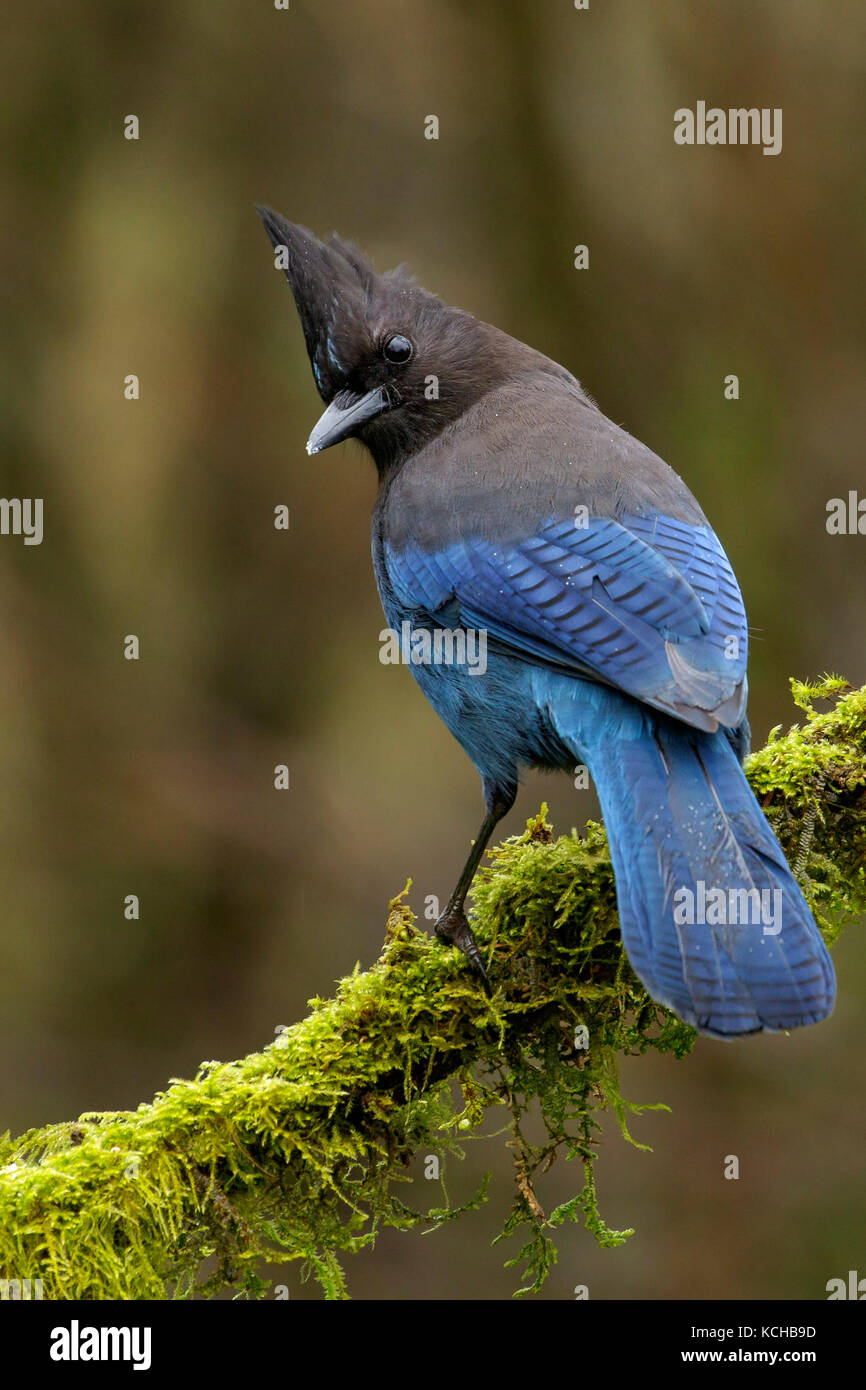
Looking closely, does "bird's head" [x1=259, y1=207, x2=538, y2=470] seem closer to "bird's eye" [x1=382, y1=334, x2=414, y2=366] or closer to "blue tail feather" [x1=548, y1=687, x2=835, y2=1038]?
"bird's eye" [x1=382, y1=334, x2=414, y2=366]

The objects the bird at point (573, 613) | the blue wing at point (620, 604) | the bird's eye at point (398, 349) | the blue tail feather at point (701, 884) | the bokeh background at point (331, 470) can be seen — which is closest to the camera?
the blue tail feather at point (701, 884)

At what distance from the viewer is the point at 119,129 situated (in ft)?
26.2

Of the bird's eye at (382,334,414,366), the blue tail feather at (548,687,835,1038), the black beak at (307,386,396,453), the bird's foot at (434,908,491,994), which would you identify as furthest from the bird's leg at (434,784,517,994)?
the bird's eye at (382,334,414,366)

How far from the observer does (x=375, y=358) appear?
495cm

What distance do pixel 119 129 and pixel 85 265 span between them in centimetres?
69

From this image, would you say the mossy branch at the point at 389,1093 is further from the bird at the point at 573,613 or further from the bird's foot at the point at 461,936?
the bird at the point at 573,613

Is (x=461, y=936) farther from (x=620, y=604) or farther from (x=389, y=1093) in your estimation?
(x=620, y=604)

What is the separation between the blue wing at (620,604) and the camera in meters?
3.74

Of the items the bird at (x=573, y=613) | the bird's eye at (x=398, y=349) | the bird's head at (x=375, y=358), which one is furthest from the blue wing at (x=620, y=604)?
the bird's eye at (x=398, y=349)

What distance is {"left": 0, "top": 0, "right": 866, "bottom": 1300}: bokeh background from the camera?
25.6 feet

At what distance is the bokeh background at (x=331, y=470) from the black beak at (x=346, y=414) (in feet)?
10.1

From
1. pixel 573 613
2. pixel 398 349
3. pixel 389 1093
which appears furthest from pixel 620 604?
pixel 398 349

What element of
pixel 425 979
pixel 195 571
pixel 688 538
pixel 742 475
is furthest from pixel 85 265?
pixel 425 979

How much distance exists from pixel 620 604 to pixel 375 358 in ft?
4.71
